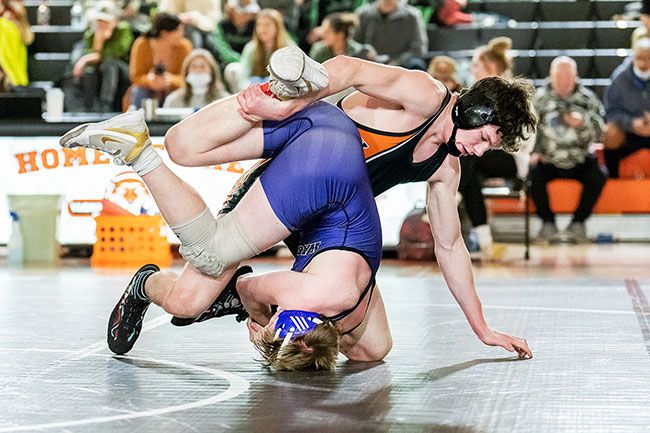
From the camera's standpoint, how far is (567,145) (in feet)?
28.2

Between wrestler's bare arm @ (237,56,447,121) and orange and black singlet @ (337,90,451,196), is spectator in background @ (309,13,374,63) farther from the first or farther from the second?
wrestler's bare arm @ (237,56,447,121)

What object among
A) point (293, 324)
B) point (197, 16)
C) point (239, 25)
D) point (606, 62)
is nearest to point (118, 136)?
point (293, 324)

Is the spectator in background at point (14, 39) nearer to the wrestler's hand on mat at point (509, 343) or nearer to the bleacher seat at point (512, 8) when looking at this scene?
the bleacher seat at point (512, 8)

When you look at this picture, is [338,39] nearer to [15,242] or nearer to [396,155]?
[15,242]

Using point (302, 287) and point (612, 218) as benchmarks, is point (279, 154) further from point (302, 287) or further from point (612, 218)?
point (612, 218)

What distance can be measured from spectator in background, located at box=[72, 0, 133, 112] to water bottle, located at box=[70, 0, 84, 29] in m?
0.85

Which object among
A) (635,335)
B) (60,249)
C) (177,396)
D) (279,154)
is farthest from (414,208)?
(177,396)

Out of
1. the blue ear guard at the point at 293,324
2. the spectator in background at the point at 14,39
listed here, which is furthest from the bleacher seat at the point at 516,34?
the blue ear guard at the point at 293,324

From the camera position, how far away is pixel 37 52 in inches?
416

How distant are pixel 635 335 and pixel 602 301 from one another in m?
Result: 1.06

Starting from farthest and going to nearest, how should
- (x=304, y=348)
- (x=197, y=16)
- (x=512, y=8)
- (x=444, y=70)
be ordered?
(x=512, y=8) < (x=197, y=16) < (x=444, y=70) < (x=304, y=348)

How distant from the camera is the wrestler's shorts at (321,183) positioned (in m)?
3.39

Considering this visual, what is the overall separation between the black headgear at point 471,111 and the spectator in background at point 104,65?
6.13 metres

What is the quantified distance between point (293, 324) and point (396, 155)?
0.69m
